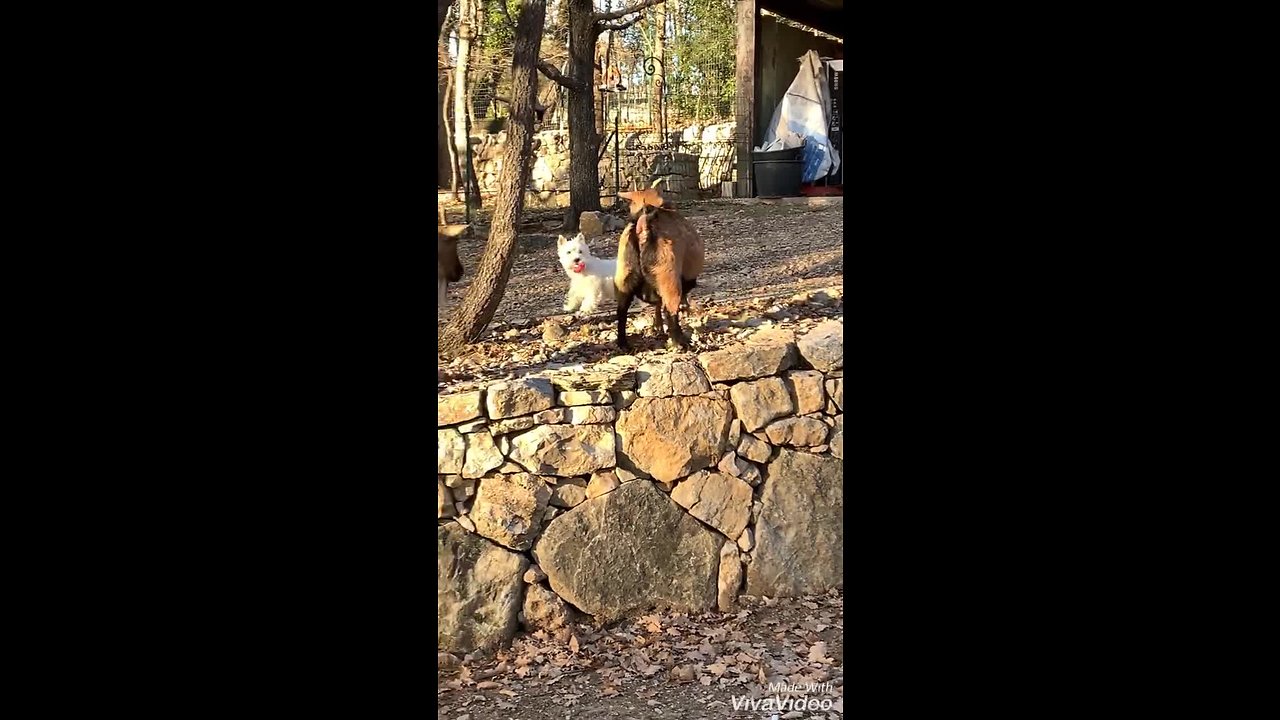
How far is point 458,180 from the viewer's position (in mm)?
3148

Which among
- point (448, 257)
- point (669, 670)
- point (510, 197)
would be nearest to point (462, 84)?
point (510, 197)

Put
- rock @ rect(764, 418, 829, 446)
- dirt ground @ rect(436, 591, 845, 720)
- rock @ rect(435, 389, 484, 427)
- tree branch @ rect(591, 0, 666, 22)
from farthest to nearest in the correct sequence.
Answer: rock @ rect(764, 418, 829, 446)
tree branch @ rect(591, 0, 666, 22)
rock @ rect(435, 389, 484, 427)
dirt ground @ rect(436, 591, 845, 720)

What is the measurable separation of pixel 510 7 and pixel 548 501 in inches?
59.1

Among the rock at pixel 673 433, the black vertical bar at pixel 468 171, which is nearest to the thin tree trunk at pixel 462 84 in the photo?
the black vertical bar at pixel 468 171

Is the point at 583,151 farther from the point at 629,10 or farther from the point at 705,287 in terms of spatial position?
the point at 705,287

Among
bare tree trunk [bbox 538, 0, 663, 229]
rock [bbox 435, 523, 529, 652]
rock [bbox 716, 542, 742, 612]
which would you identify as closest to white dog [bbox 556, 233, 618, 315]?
bare tree trunk [bbox 538, 0, 663, 229]

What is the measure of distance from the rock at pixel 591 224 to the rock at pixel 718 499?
83 cm

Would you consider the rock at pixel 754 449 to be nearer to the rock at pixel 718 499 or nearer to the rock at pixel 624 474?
the rock at pixel 718 499

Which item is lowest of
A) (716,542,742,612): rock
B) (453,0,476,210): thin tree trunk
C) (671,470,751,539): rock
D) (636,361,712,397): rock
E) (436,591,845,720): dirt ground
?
(436,591,845,720): dirt ground

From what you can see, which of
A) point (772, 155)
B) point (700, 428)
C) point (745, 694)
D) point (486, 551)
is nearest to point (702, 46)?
point (772, 155)

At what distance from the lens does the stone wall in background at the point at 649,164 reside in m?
3.25

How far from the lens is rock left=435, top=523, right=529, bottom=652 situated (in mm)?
3113

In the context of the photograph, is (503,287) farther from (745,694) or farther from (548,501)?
(745,694)

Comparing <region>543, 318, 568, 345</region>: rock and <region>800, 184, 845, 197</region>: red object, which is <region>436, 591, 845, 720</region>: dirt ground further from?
<region>800, 184, 845, 197</region>: red object
